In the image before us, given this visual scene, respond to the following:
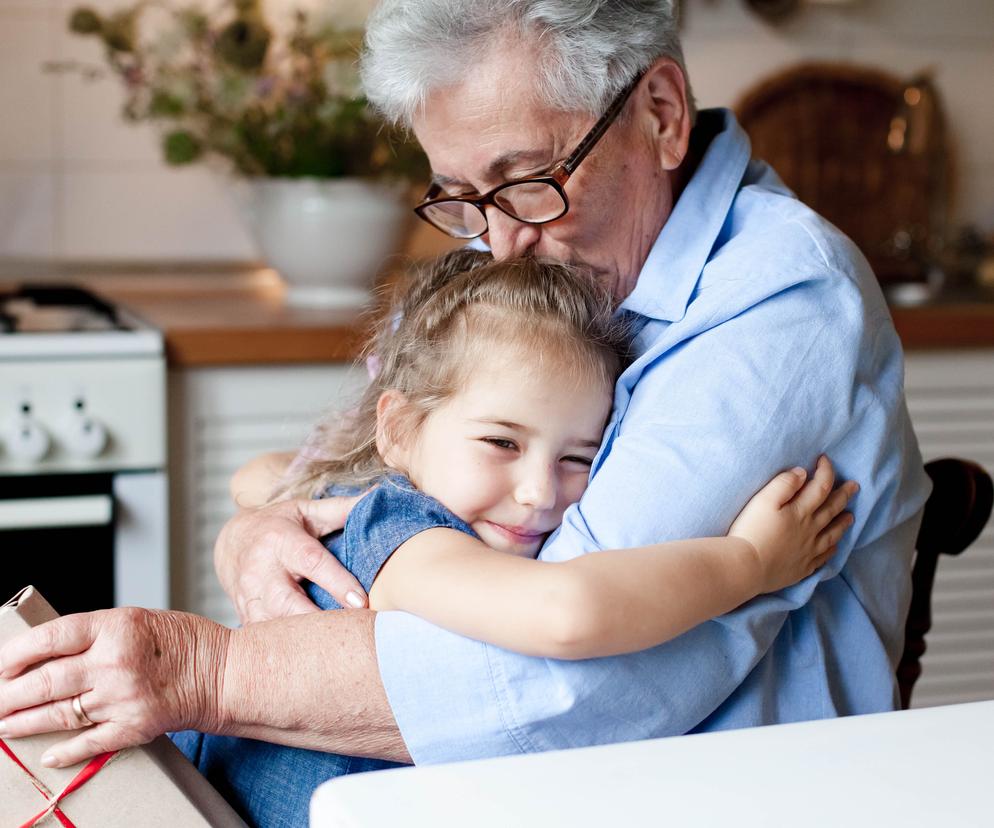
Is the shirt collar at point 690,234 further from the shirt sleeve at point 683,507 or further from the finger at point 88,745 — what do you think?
the finger at point 88,745

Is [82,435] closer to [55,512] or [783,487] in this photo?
[55,512]

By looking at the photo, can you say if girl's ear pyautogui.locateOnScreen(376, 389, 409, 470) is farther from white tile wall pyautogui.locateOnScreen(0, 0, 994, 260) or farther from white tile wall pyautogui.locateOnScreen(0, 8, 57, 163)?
white tile wall pyautogui.locateOnScreen(0, 8, 57, 163)

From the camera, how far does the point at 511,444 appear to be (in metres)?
→ 1.09

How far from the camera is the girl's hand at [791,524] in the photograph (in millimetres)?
962

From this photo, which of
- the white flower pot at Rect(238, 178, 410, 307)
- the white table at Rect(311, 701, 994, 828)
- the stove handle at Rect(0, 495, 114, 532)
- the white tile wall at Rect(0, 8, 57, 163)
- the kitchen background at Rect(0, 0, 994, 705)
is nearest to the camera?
the white table at Rect(311, 701, 994, 828)

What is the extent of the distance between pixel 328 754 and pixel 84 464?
1.04m

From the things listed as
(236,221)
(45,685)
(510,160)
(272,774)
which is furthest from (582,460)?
(236,221)

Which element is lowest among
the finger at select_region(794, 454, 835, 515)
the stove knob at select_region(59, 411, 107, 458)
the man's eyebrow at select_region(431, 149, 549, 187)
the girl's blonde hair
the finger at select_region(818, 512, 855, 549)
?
the stove knob at select_region(59, 411, 107, 458)

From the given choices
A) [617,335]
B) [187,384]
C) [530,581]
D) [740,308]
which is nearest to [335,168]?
[187,384]

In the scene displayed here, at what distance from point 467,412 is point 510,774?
48cm

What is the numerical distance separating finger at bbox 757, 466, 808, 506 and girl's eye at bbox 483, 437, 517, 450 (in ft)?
0.73

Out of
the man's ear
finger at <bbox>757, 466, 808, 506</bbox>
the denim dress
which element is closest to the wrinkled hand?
the denim dress

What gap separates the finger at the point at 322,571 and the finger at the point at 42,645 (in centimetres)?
23

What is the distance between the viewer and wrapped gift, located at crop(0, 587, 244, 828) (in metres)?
0.90
